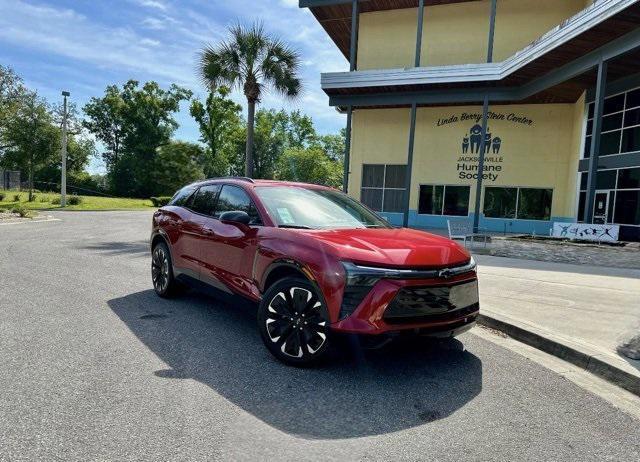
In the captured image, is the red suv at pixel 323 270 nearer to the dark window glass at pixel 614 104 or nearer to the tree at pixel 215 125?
the dark window glass at pixel 614 104

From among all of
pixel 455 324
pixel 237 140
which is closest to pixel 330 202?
pixel 455 324

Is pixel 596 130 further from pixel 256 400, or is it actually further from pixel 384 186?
pixel 256 400

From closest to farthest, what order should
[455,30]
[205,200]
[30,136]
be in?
[205,200] → [455,30] → [30,136]

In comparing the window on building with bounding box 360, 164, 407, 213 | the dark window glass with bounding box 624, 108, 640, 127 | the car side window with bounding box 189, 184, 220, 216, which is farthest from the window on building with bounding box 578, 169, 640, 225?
the car side window with bounding box 189, 184, 220, 216

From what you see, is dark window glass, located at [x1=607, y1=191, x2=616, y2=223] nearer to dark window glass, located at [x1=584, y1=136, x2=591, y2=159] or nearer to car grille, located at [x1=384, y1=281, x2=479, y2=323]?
dark window glass, located at [x1=584, y1=136, x2=591, y2=159]

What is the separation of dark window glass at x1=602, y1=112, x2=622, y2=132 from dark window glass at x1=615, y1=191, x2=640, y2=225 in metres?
3.08

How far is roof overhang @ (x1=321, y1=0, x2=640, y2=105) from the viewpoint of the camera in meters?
13.6

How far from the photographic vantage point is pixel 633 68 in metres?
17.1

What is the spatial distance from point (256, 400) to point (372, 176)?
23.0 metres

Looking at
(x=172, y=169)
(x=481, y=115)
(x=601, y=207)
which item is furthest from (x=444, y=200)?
(x=172, y=169)

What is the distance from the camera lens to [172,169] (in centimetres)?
5206

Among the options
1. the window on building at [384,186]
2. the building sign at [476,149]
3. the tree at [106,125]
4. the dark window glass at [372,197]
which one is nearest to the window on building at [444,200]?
the building sign at [476,149]

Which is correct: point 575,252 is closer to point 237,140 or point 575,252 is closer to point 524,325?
point 524,325

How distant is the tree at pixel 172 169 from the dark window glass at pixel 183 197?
47022 mm
